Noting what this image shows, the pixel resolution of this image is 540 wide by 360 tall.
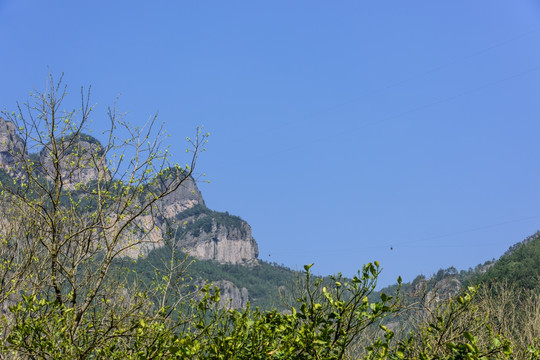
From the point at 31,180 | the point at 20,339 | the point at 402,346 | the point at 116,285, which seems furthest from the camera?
the point at 116,285

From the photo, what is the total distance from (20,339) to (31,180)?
3.62 m

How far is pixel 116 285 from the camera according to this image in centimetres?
1105

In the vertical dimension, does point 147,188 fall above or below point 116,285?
above

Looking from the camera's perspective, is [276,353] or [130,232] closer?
[276,353]

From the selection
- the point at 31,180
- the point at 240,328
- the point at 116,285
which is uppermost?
the point at 31,180

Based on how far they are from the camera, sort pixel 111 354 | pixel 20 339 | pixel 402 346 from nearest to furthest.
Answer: pixel 402 346, pixel 20 339, pixel 111 354

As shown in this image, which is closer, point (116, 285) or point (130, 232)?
point (130, 232)

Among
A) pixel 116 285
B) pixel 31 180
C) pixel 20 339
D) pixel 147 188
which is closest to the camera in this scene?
pixel 20 339

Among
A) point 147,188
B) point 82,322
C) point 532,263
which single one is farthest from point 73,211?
point 532,263

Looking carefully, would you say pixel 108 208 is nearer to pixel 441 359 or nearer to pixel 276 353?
pixel 276 353

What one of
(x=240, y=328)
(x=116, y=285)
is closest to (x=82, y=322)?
(x=116, y=285)

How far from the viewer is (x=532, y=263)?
58781 millimetres

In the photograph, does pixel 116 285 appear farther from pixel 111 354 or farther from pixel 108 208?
pixel 111 354

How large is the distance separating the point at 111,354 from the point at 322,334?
260 cm
